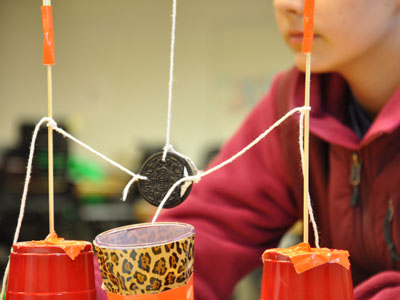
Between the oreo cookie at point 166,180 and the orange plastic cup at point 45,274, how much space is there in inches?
2.5

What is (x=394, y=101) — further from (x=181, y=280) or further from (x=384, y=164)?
(x=181, y=280)

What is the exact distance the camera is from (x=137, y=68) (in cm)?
364

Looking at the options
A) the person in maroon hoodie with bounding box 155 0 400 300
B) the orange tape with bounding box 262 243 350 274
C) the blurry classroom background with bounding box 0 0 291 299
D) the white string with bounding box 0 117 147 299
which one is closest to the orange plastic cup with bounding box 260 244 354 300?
the orange tape with bounding box 262 243 350 274

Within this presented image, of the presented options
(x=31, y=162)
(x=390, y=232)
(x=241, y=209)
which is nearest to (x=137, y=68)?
(x=241, y=209)

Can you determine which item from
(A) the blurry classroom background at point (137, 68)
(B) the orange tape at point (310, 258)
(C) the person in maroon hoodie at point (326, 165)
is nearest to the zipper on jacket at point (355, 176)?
(C) the person in maroon hoodie at point (326, 165)

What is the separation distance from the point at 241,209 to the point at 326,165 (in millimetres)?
Result: 113

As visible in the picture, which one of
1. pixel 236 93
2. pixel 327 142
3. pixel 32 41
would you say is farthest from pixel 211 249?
pixel 32 41

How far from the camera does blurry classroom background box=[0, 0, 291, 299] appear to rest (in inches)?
142

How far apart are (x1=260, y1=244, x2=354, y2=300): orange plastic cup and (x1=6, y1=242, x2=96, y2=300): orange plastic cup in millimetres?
135

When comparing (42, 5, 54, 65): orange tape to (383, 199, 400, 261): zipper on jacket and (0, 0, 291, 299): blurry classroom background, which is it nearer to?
(383, 199, 400, 261): zipper on jacket

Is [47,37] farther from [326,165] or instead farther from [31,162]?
[326,165]

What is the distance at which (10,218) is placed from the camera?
2150 millimetres

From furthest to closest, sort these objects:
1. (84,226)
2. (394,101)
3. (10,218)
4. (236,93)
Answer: (236,93)
(84,226)
(10,218)
(394,101)

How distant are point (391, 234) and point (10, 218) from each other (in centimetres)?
176
